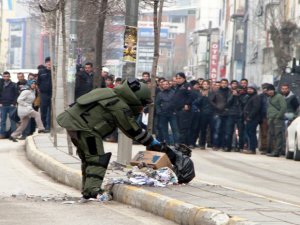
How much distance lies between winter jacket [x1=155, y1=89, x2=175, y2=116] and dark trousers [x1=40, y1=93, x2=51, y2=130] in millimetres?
3339

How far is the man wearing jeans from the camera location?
28734 mm

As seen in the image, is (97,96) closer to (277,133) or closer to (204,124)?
(277,133)

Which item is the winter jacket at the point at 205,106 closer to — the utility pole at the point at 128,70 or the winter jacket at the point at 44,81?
the winter jacket at the point at 44,81

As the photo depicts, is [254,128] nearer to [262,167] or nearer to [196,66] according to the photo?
[262,167]

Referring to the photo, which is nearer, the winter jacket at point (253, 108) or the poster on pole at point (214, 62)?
the winter jacket at point (253, 108)

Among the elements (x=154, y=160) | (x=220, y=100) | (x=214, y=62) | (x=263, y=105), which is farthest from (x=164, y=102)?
(x=214, y=62)

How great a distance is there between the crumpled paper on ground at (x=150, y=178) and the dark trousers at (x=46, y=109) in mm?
15501

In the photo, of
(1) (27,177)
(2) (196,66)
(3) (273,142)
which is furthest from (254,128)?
(2) (196,66)

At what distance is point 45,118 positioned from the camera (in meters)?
29.9

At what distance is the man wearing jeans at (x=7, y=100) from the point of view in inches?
1131

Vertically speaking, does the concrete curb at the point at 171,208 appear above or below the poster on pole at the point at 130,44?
below

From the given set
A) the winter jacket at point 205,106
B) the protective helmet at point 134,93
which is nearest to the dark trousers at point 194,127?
the winter jacket at point 205,106

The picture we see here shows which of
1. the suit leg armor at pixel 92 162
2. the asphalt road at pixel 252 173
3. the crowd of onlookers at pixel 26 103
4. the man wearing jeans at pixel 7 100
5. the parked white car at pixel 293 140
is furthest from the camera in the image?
the man wearing jeans at pixel 7 100

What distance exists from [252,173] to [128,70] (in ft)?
15.9
